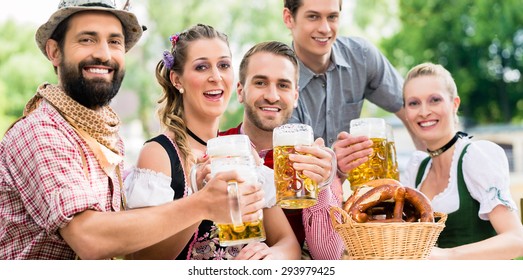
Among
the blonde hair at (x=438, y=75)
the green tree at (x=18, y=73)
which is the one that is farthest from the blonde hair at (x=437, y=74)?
the green tree at (x=18, y=73)

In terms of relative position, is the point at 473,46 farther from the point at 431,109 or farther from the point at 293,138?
the point at 293,138

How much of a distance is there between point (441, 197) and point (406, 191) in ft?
2.89

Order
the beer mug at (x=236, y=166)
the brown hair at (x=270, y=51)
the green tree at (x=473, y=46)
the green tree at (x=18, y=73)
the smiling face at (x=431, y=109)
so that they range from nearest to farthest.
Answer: the beer mug at (x=236, y=166)
the brown hair at (x=270, y=51)
the smiling face at (x=431, y=109)
the green tree at (x=18, y=73)
the green tree at (x=473, y=46)

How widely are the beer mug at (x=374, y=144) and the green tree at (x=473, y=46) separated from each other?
17.3m

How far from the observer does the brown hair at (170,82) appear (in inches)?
104

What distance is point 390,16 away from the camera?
1981 centimetres

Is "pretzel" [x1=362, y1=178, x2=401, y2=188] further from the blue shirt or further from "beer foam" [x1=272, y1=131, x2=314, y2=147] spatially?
the blue shirt

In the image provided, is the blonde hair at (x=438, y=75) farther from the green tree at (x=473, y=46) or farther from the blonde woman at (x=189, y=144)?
Result: the green tree at (x=473, y=46)

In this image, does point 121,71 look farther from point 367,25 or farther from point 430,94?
point 367,25

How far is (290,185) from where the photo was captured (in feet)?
6.93

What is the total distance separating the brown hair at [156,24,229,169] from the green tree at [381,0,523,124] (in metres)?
17.2

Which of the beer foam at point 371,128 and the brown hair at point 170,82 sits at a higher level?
the brown hair at point 170,82

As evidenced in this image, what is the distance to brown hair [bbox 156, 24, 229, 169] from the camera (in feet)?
8.63

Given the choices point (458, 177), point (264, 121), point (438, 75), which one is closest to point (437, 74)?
point (438, 75)
